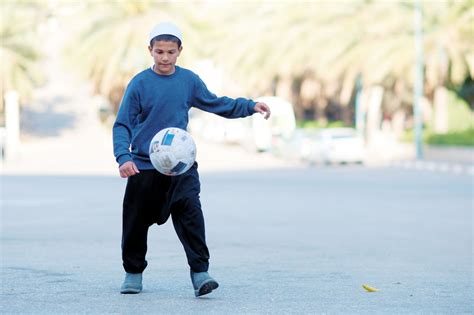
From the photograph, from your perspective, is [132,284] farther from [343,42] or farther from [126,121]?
[343,42]

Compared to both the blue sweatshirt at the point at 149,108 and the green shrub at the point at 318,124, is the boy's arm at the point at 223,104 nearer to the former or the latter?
the blue sweatshirt at the point at 149,108

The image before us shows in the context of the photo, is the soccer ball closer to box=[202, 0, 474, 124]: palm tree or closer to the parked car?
the parked car

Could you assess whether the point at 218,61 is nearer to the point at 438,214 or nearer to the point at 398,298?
the point at 438,214

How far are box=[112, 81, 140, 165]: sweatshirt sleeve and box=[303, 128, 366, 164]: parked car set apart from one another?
3784 centimetres

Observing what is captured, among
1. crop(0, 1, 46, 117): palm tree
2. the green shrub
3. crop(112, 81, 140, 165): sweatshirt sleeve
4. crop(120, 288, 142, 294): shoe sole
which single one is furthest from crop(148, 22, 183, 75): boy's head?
the green shrub

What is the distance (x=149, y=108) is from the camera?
8.37 metres

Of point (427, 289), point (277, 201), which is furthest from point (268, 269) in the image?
point (277, 201)

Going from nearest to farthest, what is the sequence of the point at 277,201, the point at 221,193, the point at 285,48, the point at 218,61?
the point at 277,201 → the point at 221,193 → the point at 285,48 → the point at 218,61

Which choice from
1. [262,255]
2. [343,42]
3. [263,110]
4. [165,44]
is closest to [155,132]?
[165,44]

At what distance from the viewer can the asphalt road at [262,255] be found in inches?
321

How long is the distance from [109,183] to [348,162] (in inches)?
729

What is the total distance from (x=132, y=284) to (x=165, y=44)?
1.54 m

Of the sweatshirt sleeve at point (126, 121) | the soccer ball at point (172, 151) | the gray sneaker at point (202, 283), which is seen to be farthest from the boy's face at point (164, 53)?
the gray sneaker at point (202, 283)

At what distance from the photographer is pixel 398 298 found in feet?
27.7
